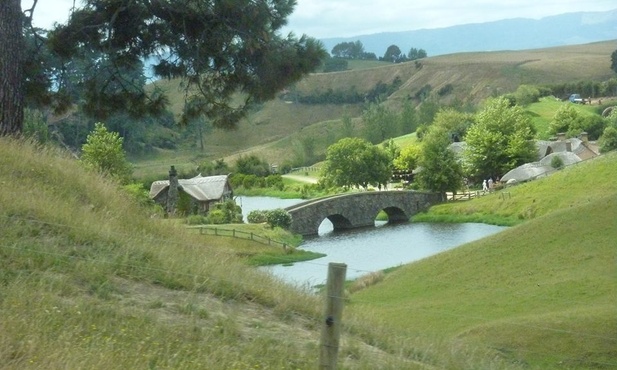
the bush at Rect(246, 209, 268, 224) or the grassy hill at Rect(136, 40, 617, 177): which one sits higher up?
the grassy hill at Rect(136, 40, 617, 177)

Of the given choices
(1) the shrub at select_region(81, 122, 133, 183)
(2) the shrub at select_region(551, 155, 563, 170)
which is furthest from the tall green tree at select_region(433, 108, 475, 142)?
(1) the shrub at select_region(81, 122, 133, 183)

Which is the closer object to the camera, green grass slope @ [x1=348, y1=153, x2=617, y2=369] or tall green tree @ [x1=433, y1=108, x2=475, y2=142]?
green grass slope @ [x1=348, y1=153, x2=617, y2=369]

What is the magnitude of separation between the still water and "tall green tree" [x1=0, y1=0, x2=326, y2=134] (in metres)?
20.3

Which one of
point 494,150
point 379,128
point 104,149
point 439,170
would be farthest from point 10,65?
point 379,128

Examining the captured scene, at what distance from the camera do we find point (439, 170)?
266 ft

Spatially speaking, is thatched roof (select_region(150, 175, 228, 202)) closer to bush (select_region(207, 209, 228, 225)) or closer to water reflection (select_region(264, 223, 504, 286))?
bush (select_region(207, 209, 228, 225))

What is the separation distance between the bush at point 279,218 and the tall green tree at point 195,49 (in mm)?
42840

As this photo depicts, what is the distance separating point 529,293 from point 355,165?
210ft

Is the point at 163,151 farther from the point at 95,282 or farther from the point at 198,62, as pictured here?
the point at 95,282

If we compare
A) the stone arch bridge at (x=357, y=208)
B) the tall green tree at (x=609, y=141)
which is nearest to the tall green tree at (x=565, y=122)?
the tall green tree at (x=609, y=141)

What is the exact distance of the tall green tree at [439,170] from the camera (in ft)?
260

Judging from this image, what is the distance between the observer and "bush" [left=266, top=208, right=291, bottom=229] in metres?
58.8

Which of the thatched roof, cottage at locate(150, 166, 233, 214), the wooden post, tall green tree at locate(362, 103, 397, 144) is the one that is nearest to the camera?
the wooden post

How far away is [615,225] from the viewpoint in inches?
1252
